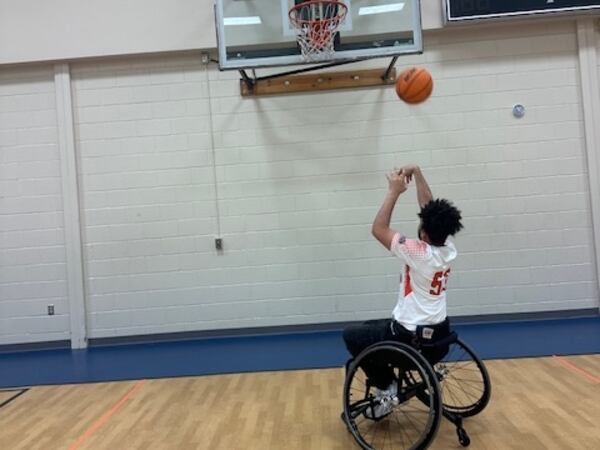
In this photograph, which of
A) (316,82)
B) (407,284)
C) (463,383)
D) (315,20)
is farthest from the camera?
(316,82)

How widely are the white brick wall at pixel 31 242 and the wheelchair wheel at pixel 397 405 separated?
4.20 metres

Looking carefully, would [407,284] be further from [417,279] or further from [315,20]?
[315,20]

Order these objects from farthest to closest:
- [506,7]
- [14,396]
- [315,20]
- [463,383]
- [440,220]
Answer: [506,7]
[315,20]
[14,396]
[463,383]
[440,220]

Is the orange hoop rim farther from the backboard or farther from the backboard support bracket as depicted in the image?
the backboard support bracket

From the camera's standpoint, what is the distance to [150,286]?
19.2 ft

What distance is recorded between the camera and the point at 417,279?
274cm

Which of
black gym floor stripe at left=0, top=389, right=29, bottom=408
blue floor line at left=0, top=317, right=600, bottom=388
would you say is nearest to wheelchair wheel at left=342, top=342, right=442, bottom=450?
blue floor line at left=0, top=317, right=600, bottom=388

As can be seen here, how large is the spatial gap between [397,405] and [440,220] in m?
0.99

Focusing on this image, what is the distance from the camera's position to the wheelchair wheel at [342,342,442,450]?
242 centimetres

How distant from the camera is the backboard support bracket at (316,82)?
5.68m

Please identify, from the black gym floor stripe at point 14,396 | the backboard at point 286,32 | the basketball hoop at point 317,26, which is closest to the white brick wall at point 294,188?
the backboard at point 286,32

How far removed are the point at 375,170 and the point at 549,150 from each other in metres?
1.93

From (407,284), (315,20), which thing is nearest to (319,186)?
(315,20)

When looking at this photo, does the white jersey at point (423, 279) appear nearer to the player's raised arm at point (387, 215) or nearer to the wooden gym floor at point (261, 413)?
the player's raised arm at point (387, 215)
